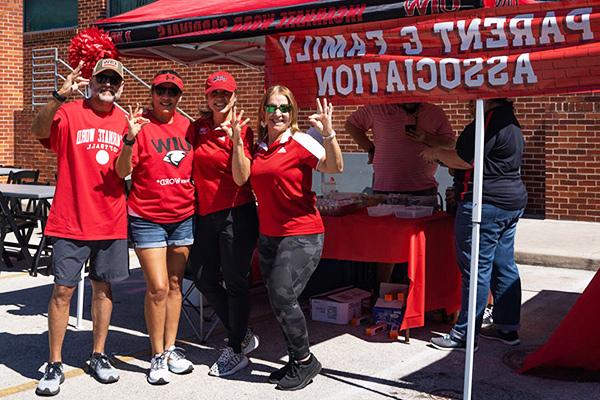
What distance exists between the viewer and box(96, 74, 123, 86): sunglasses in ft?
17.1

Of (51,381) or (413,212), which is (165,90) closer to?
(51,381)

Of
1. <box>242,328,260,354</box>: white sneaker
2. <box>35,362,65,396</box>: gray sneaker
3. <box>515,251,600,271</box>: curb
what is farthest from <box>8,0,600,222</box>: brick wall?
<box>35,362,65,396</box>: gray sneaker

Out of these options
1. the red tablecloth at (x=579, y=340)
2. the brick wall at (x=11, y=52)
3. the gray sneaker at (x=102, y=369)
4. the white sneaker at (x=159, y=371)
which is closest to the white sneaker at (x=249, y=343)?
the white sneaker at (x=159, y=371)

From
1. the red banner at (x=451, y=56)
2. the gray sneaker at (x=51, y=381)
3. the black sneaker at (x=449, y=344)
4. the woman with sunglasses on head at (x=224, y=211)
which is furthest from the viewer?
the black sneaker at (x=449, y=344)

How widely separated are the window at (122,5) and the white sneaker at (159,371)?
492 inches

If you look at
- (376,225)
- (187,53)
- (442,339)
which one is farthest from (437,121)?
(187,53)

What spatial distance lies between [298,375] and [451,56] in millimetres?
2208

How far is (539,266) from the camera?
977cm

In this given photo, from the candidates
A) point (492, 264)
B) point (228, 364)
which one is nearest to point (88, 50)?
point (228, 364)

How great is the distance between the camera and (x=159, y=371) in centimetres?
538

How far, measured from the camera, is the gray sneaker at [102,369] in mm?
5406

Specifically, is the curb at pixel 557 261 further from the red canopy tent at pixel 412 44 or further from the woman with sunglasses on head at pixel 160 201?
the woman with sunglasses on head at pixel 160 201

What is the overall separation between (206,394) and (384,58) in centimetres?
240

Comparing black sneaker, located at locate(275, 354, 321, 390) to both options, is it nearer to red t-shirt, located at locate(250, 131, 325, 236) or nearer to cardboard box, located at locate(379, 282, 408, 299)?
red t-shirt, located at locate(250, 131, 325, 236)
